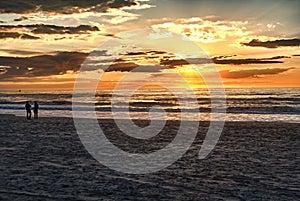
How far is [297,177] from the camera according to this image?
45.8 ft

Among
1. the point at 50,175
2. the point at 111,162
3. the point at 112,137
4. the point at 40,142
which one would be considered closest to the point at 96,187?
the point at 50,175

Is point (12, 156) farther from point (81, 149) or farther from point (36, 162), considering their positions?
point (81, 149)

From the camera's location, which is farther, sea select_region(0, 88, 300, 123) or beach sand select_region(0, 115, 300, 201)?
sea select_region(0, 88, 300, 123)

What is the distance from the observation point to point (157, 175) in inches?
569

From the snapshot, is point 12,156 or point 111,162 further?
point 12,156

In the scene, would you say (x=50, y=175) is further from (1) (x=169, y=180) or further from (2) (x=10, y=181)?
(1) (x=169, y=180)

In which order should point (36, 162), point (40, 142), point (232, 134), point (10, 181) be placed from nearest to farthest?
1. point (10, 181)
2. point (36, 162)
3. point (40, 142)
4. point (232, 134)

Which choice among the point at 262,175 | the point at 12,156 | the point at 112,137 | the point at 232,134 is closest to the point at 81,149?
the point at 12,156

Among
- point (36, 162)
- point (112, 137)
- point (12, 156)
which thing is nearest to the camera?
point (36, 162)

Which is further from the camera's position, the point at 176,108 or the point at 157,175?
the point at 176,108

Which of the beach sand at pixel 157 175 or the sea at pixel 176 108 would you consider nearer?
the beach sand at pixel 157 175

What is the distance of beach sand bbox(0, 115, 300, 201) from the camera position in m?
11.8

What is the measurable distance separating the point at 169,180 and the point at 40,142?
12.2m

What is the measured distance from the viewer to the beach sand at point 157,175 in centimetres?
1180
